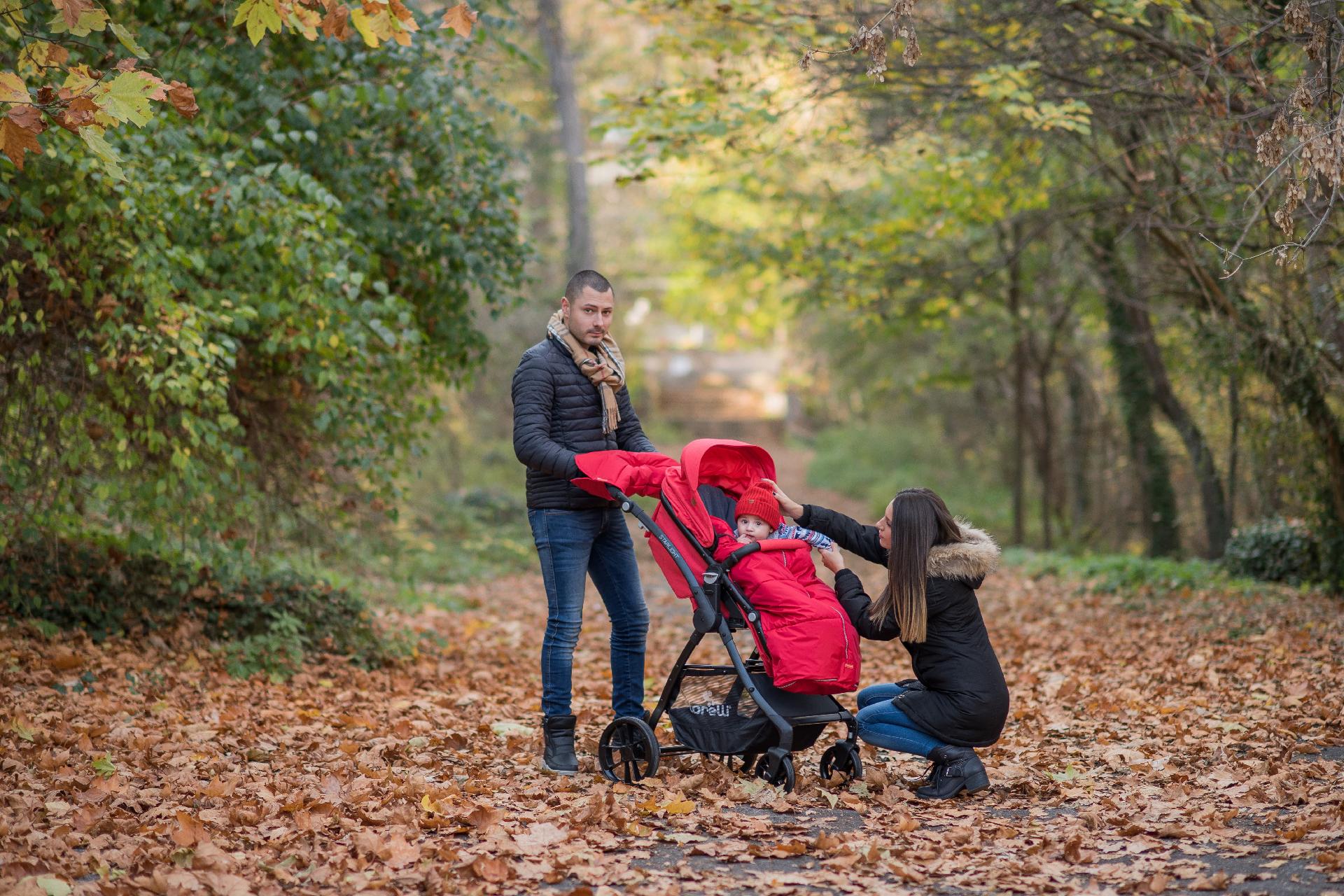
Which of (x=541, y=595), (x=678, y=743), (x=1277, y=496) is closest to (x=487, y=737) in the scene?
(x=678, y=743)

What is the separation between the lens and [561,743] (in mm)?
5324

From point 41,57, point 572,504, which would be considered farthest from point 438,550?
point 41,57

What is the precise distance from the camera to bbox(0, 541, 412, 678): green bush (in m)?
7.37

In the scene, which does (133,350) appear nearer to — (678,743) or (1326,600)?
(678,743)

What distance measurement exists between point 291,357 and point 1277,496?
9.64 meters

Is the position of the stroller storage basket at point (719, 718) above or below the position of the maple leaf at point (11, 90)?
below

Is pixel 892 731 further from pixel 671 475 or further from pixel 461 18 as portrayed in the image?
pixel 461 18

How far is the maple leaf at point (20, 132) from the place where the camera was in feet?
13.7

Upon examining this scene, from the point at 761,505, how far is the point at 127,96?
10.2 feet

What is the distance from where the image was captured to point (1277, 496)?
11.4 m

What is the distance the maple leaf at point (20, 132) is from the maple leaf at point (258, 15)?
928 millimetres

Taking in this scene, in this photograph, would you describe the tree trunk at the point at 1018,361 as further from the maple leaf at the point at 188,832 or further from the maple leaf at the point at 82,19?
the maple leaf at the point at 188,832

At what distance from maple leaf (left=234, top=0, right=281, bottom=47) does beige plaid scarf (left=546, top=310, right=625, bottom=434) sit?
1724 mm

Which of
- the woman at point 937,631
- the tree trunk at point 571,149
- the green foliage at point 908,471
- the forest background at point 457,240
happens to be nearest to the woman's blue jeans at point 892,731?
the woman at point 937,631
